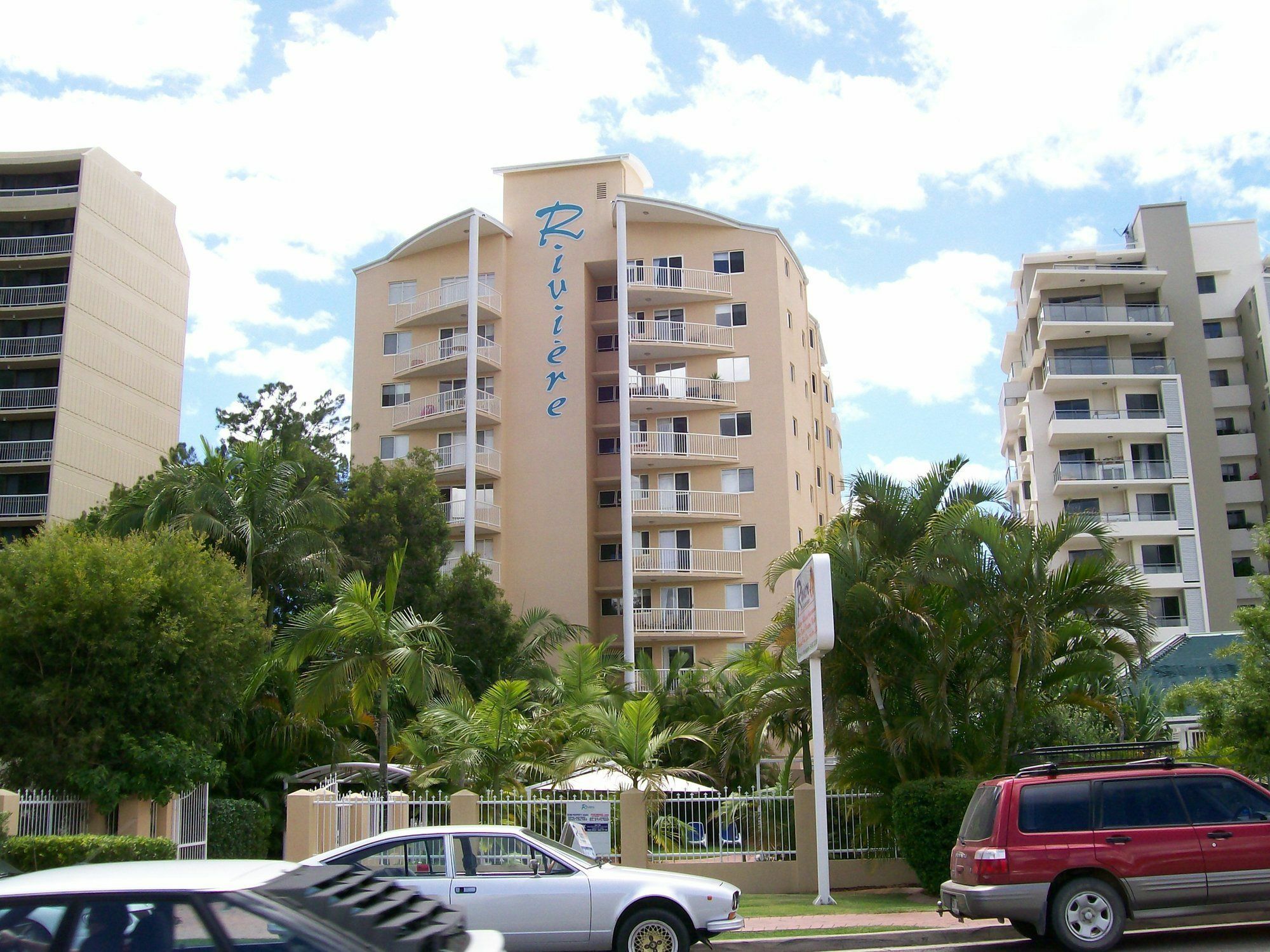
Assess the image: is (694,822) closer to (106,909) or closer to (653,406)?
(106,909)

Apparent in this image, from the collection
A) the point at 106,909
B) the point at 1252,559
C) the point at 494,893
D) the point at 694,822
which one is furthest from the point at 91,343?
the point at 1252,559

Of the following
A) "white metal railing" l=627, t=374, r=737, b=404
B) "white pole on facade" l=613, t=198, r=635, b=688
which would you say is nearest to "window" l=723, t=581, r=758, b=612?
→ "white pole on facade" l=613, t=198, r=635, b=688

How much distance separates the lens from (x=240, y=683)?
20.9 m

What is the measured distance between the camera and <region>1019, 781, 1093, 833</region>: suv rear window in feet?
37.3

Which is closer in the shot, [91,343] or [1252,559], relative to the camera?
[91,343]

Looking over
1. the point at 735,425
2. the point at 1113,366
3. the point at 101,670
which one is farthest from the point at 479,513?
the point at 1113,366

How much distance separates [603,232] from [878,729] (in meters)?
32.9

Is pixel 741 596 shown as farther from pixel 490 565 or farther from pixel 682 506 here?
pixel 490 565

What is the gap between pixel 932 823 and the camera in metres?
16.3

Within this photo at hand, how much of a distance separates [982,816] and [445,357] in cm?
3813

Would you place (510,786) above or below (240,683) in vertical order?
below

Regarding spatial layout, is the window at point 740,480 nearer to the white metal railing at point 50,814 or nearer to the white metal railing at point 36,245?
the white metal railing at point 50,814

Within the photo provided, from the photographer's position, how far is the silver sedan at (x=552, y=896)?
36.2ft

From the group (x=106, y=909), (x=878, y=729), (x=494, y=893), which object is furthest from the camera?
(x=878, y=729)
